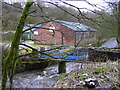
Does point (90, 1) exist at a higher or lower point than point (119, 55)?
higher

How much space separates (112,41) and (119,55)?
4.40m

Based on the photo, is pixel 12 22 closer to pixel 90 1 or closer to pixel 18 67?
pixel 90 1

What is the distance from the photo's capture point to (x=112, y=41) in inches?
435

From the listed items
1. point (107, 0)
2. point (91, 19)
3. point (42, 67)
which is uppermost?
point (107, 0)

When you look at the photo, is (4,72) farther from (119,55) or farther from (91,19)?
(119,55)

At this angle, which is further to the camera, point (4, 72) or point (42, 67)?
point (42, 67)

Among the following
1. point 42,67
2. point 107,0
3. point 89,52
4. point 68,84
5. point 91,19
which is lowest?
point 42,67

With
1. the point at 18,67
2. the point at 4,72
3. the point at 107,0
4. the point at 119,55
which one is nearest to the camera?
the point at 107,0

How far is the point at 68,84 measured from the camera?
3117 millimetres

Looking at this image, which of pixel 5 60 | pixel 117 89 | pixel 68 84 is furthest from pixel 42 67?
pixel 117 89

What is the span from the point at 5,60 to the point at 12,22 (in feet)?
3.71

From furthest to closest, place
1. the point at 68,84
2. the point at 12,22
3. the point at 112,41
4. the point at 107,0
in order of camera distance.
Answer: the point at 112,41, the point at 12,22, the point at 68,84, the point at 107,0

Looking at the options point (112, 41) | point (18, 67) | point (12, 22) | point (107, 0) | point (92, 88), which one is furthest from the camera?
point (112, 41)

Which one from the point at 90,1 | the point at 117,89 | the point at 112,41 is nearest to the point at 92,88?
the point at 117,89
